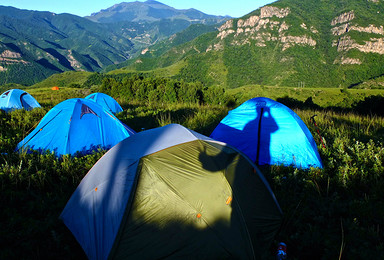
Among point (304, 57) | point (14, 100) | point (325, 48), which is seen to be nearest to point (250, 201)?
point (14, 100)

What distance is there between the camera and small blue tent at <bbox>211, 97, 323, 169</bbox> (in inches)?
212

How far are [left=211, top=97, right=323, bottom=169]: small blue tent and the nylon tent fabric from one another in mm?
2350

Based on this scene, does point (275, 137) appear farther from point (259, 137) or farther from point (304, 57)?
point (304, 57)

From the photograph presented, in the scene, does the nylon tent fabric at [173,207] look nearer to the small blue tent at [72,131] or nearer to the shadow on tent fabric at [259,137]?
the shadow on tent fabric at [259,137]

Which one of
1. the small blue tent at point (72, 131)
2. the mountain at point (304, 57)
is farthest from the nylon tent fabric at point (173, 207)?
the mountain at point (304, 57)

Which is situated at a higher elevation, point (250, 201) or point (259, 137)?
point (259, 137)

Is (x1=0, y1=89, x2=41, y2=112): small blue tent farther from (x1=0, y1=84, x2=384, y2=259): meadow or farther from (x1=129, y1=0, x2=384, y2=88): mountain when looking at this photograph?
(x1=129, y1=0, x2=384, y2=88): mountain

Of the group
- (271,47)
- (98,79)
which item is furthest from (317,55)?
(98,79)

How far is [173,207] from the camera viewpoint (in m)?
2.88

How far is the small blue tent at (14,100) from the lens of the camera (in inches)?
486

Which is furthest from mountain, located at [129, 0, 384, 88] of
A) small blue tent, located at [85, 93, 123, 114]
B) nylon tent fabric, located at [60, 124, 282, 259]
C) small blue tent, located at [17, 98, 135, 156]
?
nylon tent fabric, located at [60, 124, 282, 259]

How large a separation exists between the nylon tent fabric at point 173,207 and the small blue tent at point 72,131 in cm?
287

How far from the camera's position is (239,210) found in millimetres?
2988

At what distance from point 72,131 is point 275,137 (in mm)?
5281
